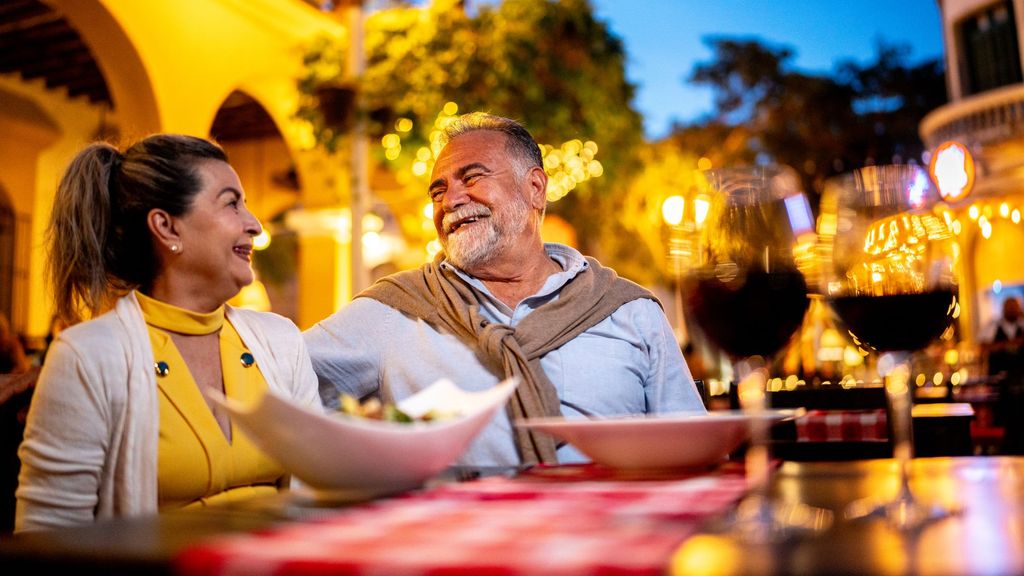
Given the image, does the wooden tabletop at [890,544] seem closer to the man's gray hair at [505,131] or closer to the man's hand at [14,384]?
the man's hand at [14,384]

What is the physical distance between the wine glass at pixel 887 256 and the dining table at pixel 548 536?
0.64 feet

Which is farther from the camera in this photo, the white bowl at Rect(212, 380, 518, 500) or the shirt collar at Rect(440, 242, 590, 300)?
the shirt collar at Rect(440, 242, 590, 300)

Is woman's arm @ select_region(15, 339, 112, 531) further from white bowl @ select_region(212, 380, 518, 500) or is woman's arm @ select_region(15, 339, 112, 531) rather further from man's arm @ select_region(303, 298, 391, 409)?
man's arm @ select_region(303, 298, 391, 409)

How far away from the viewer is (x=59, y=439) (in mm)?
1652

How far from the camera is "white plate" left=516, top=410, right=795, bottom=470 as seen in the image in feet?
3.87

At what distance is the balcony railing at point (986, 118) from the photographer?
57.1 feet

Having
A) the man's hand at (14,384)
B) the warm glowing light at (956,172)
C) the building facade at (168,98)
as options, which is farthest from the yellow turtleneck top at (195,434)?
the warm glowing light at (956,172)

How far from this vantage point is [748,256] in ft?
3.66

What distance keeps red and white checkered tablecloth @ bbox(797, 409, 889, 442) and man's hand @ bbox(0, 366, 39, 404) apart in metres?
2.74

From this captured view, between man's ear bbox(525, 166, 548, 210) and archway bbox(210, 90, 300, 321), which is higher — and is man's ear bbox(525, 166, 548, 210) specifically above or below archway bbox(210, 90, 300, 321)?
below

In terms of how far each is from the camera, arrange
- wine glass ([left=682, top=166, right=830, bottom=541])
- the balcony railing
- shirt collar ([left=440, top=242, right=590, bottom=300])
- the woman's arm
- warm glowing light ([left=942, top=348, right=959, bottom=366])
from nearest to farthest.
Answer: wine glass ([left=682, top=166, right=830, bottom=541]), the woman's arm, shirt collar ([left=440, top=242, right=590, bottom=300]), warm glowing light ([left=942, top=348, right=959, bottom=366]), the balcony railing

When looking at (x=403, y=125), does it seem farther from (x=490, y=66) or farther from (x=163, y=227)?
(x=163, y=227)

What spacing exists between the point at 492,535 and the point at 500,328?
1.67 metres

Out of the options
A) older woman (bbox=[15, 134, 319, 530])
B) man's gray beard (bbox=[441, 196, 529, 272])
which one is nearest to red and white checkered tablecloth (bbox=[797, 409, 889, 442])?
man's gray beard (bbox=[441, 196, 529, 272])
